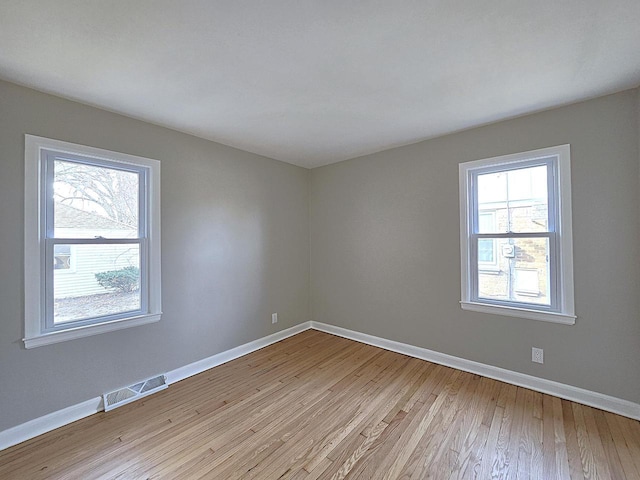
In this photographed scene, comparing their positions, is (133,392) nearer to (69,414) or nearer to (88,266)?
(69,414)

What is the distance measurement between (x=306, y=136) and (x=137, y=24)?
175 cm

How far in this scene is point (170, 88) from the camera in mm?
1987

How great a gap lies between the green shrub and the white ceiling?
4.58ft

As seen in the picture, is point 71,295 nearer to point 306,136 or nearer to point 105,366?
point 105,366

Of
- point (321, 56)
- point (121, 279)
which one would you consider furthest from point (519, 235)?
point (121, 279)

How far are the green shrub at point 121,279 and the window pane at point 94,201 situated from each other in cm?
32

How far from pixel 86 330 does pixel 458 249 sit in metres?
3.46

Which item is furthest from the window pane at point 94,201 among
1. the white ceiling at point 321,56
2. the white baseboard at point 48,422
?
the white baseboard at point 48,422

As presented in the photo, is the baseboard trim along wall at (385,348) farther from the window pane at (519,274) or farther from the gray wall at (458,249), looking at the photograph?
the window pane at (519,274)

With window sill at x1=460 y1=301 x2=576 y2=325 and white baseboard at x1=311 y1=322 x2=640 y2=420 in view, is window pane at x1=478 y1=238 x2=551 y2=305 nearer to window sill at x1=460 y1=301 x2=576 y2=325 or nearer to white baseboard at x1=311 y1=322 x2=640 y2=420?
window sill at x1=460 y1=301 x2=576 y2=325

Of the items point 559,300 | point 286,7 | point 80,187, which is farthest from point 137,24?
point 559,300

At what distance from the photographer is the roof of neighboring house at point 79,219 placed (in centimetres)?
210

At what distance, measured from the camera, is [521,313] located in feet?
8.17

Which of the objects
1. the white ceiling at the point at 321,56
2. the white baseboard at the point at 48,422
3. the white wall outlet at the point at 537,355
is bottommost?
the white baseboard at the point at 48,422
